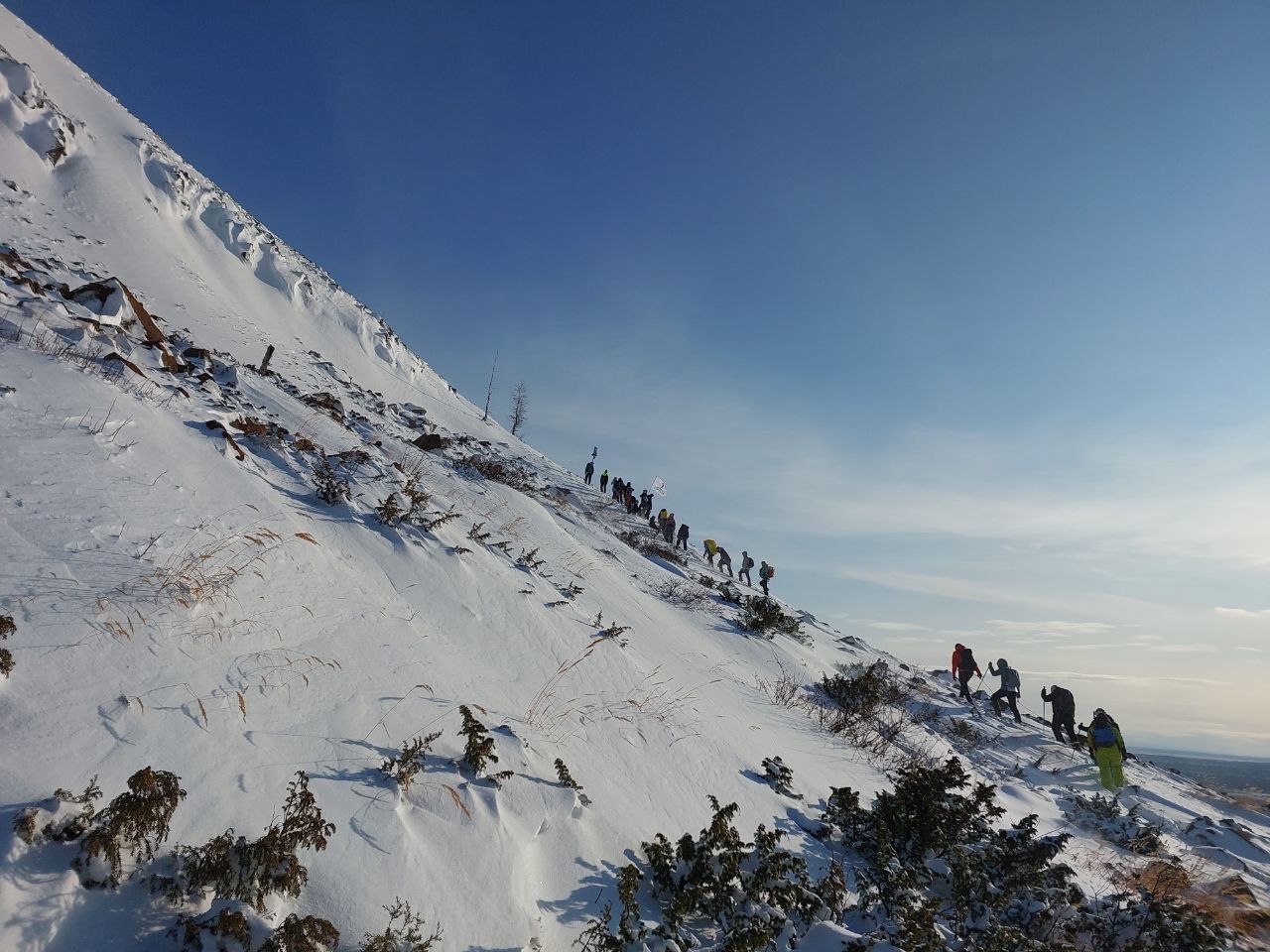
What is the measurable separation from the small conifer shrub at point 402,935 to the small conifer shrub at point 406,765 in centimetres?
57

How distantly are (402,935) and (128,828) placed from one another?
1.03 m

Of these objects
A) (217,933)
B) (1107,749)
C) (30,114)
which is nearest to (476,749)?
(217,933)

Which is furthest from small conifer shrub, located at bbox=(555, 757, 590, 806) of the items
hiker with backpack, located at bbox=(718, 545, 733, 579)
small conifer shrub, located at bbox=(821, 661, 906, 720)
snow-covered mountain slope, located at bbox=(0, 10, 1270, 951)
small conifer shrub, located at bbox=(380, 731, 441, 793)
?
hiker with backpack, located at bbox=(718, 545, 733, 579)

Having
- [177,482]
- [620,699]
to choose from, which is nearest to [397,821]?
[620,699]

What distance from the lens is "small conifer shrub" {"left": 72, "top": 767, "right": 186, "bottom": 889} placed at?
1.92m

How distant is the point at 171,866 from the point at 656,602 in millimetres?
7661

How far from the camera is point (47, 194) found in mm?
22453

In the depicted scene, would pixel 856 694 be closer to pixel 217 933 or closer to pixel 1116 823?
pixel 1116 823

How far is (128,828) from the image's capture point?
198cm

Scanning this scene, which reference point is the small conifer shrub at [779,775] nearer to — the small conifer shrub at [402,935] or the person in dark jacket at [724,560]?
the small conifer shrub at [402,935]

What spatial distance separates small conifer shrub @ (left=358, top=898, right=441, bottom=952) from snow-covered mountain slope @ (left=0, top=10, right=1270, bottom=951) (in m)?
0.06

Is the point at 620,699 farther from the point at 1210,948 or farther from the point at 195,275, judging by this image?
the point at 195,275

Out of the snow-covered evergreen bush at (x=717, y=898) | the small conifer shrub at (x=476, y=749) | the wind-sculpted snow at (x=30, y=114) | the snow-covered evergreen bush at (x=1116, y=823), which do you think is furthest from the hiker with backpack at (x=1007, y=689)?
the wind-sculpted snow at (x=30, y=114)

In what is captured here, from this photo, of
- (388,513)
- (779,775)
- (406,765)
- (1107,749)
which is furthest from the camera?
(1107,749)
